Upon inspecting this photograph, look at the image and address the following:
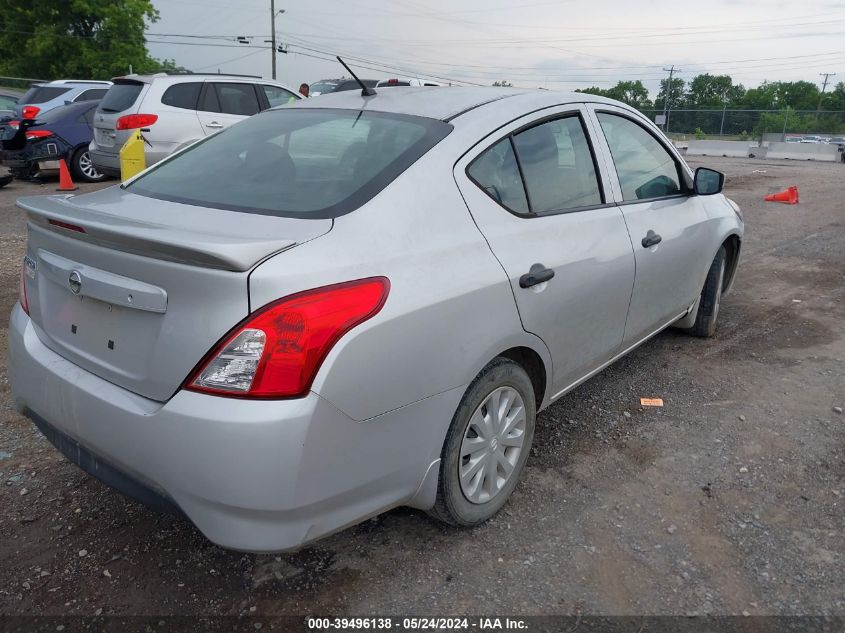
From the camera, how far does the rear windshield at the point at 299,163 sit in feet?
7.84

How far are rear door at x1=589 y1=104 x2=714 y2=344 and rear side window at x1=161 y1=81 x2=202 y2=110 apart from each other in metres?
8.40

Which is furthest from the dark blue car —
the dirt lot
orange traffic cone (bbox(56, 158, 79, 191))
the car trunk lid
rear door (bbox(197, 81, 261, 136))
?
the car trunk lid

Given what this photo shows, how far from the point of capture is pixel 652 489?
3.07m

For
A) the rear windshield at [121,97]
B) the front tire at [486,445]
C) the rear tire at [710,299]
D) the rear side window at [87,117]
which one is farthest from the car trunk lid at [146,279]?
the rear side window at [87,117]

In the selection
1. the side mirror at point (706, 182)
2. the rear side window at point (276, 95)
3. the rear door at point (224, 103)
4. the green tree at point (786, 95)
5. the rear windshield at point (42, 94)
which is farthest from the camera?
the green tree at point (786, 95)

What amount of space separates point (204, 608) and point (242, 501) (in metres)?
0.67

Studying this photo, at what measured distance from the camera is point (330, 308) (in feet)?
6.42

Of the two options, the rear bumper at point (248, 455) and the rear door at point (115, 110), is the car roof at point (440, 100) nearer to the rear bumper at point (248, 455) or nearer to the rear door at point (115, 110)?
the rear bumper at point (248, 455)

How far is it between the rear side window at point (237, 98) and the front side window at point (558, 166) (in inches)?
332

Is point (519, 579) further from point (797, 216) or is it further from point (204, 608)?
point (797, 216)

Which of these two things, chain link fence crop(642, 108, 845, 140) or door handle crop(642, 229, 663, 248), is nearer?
door handle crop(642, 229, 663, 248)

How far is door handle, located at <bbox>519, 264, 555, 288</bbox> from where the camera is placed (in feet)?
8.57

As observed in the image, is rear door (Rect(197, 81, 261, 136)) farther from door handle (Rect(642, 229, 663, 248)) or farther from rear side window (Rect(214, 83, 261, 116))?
door handle (Rect(642, 229, 663, 248))

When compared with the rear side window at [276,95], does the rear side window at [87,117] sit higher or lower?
lower
